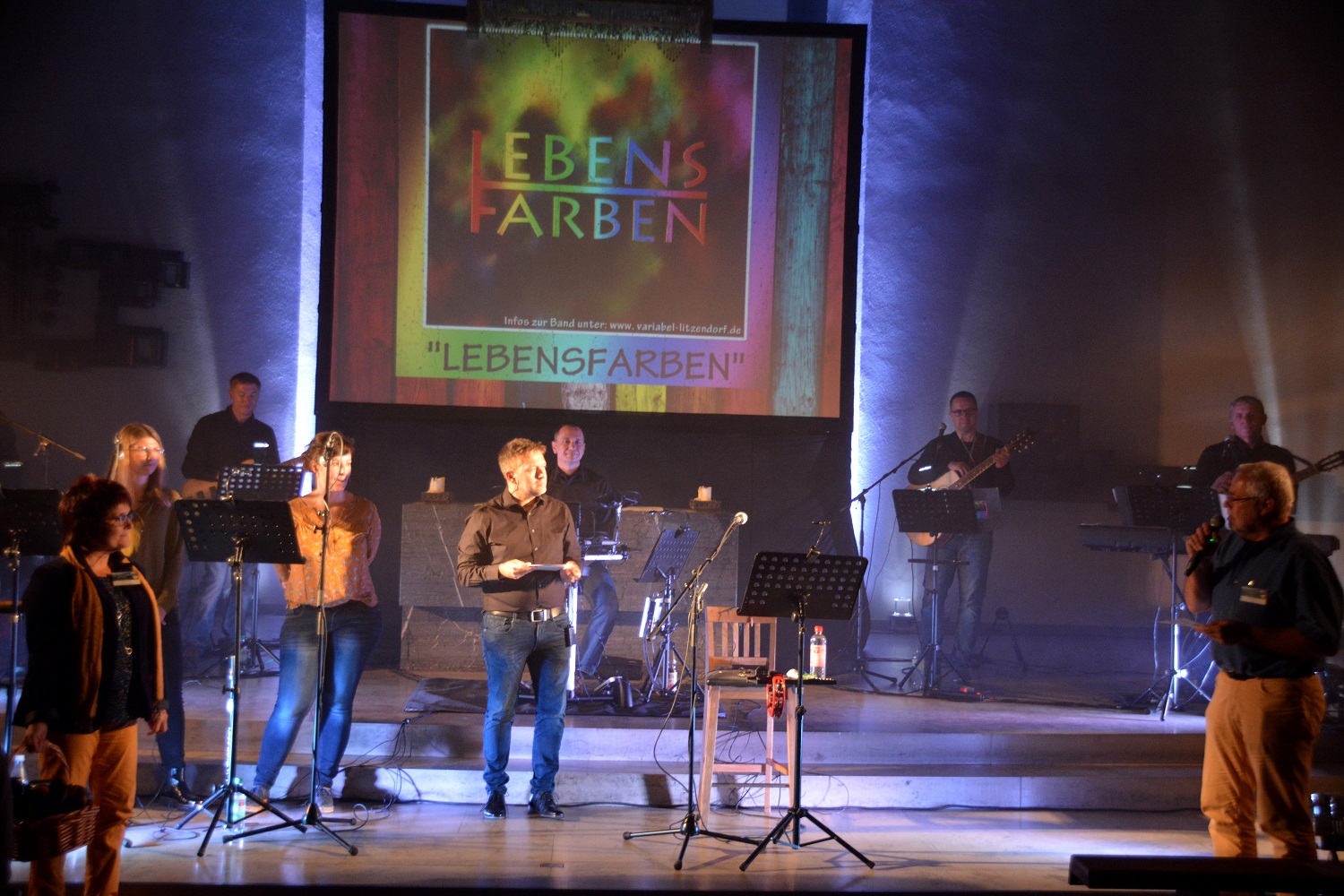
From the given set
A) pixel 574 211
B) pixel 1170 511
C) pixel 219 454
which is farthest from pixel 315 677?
pixel 1170 511

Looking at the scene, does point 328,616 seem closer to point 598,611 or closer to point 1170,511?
point 598,611

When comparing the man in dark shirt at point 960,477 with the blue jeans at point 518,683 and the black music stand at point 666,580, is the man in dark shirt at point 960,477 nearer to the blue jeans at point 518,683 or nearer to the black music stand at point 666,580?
the black music stand at point 666,580

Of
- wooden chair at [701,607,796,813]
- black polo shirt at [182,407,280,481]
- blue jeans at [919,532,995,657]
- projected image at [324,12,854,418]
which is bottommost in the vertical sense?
wooden chair at [701,607,796,813]

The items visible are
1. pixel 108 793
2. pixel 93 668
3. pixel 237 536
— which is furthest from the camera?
pixel 237 536

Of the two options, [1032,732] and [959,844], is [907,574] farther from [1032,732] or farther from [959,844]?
[959,844]

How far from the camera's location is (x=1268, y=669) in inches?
150

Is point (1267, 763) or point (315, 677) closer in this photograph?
point (1267, 763)

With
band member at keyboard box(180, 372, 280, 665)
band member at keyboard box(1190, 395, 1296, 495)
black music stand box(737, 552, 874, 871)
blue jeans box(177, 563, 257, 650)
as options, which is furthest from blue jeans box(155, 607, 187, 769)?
band member at keyboard box(1190, 395, 1296, 495)

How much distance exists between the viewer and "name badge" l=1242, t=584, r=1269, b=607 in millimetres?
3855

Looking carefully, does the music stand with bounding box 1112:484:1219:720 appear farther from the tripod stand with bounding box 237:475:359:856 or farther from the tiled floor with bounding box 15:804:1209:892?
the tripod stand with bounding box 237:475:359:856

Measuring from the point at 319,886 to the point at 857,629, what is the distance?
4765 millimetres

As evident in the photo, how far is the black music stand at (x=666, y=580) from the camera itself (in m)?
6.16

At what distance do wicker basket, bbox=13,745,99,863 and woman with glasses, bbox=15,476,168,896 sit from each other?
0.15m

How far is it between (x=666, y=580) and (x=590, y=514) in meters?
0.69
